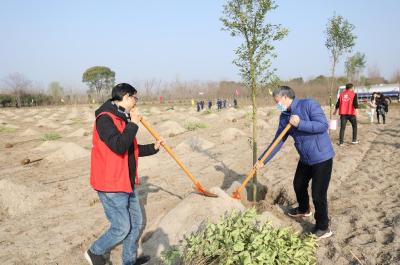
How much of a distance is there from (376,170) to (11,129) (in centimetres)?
1791

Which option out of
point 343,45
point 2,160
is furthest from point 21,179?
point 343,45

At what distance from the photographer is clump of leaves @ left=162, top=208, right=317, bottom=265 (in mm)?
2371

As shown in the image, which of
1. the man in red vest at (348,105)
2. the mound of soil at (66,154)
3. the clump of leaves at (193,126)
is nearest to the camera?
the man in red vest at (348,105)

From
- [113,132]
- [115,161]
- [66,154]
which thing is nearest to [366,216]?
[115,161]

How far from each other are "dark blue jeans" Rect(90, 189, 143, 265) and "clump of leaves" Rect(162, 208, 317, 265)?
1.67 ft

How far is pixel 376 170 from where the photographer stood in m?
6.38

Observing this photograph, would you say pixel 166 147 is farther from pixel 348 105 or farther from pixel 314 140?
pixel 348 105

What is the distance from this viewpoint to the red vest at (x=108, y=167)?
2811 millimetres

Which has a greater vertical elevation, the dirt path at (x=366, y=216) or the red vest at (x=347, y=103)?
the red vest at (x=347, y=103)

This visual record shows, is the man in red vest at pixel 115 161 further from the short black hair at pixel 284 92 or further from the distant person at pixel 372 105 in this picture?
the distant person at pixel 372 105

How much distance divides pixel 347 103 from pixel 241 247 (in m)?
7.35

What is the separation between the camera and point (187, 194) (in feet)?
18.9

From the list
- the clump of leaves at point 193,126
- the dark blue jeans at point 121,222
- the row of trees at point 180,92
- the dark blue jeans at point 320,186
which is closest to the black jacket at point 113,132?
the dark blue jeans at point 121,222

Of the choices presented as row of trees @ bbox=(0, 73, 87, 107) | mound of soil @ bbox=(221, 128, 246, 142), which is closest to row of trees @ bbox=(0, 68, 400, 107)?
row of trees @ bbox=(0, 73, 87, 107)
